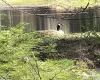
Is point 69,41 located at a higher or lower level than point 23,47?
lower

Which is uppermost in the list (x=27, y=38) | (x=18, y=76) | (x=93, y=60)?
(x=27, y=38)

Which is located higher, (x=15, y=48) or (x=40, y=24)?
(x=15, y=48)

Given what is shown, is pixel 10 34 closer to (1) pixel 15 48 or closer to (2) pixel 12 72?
(1) pixel 15 48

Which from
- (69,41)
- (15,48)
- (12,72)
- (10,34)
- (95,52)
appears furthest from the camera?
(69,41)

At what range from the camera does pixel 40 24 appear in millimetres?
28688

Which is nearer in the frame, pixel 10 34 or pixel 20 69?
pixel 20 69

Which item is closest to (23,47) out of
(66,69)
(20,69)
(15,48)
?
(15,48)

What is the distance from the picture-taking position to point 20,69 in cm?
376

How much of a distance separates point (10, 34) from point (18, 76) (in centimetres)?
93

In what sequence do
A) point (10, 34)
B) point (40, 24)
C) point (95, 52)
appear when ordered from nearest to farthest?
1. point (10, 34)
2. point (95, 52)
3. point (40, 24)

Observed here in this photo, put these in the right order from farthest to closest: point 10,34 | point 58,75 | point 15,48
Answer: point 10,34
point 15,48
point 58,75

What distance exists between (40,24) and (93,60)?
14170mm

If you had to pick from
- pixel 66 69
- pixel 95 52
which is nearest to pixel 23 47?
pixel 66 69

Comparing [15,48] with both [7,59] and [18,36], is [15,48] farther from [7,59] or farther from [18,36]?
[18,36]
